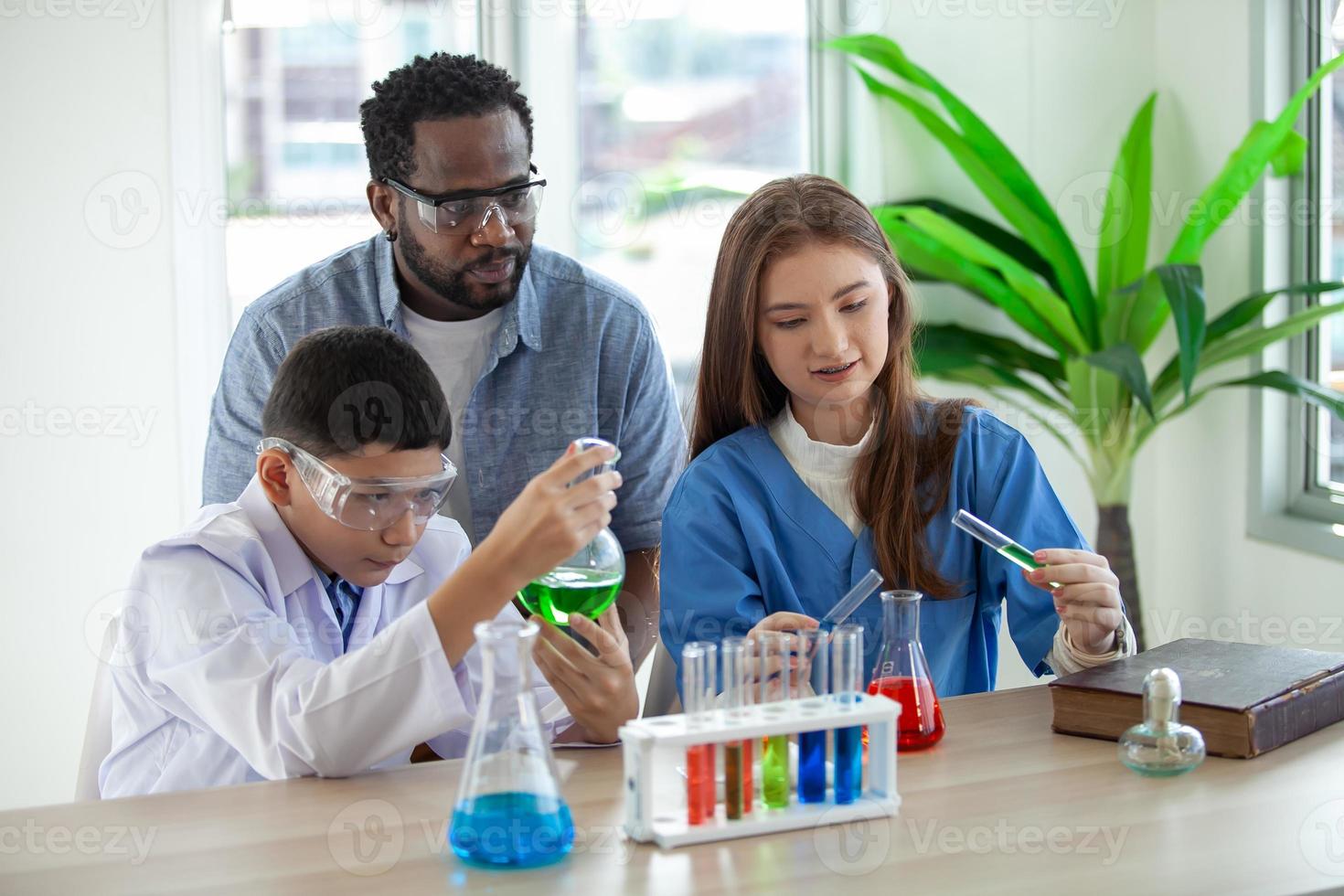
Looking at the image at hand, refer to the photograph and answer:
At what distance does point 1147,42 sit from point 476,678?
9.19ft

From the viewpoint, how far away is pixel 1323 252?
3.32 m

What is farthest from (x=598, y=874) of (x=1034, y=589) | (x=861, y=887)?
(x=1034, y=589)

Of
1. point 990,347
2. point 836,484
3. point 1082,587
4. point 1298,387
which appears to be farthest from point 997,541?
point 990,347

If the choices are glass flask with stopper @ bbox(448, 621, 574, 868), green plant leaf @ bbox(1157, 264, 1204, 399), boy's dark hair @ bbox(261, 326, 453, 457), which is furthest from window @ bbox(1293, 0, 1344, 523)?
glass flask with stopper @ bbox(448, 621, 574, 868)

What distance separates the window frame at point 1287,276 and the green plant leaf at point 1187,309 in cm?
41

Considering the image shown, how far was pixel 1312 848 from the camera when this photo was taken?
1.30 m

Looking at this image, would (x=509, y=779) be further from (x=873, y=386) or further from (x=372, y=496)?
(x=873, y=386)

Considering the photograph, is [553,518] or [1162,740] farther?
[1162,740]

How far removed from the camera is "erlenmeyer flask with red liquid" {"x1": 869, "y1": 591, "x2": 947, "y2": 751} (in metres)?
1.58

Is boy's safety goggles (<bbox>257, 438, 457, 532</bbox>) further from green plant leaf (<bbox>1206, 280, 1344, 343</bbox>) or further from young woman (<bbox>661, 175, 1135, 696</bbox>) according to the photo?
green plant leaf (<bbox>1206, 280, 1344, 343</bbox>)

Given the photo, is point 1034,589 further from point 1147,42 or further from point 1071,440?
point 1147,42

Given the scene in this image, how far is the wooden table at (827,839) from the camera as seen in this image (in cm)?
125

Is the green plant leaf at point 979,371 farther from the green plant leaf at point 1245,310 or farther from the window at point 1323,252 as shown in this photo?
the window at point 1323,252

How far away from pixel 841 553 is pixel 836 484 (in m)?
0.11
